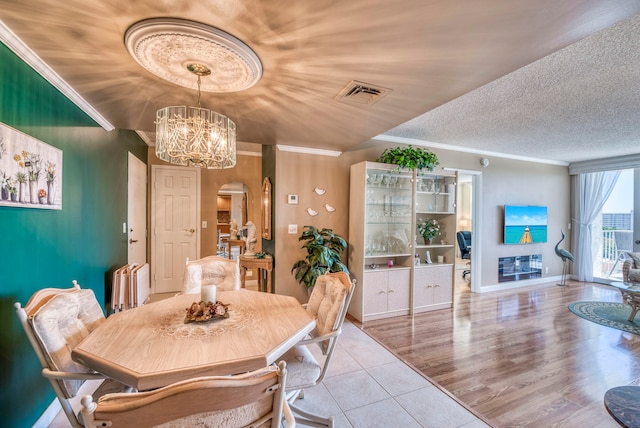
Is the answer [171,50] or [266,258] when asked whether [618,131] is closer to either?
[266,258]

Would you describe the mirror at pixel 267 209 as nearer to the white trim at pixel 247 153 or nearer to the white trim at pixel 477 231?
the white trim at pixel 247 153

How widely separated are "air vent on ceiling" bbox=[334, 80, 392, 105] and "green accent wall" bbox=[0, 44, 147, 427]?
75.4 inches

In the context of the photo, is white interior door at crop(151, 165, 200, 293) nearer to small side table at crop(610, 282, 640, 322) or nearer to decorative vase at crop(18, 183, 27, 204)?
decorative vase at crop(18, 183, 27, 204)

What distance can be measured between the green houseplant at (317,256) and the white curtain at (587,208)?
566 centimetres

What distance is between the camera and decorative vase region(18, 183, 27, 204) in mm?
1491

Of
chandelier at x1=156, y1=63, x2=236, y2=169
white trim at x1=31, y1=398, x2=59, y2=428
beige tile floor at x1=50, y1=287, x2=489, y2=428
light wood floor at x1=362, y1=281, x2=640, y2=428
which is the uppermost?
chandelier at x1=156, y1=63, x2=236, y2=169

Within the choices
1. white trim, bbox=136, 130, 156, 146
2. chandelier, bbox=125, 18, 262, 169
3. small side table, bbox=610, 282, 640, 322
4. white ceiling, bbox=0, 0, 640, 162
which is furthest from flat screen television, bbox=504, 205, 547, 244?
white trim, bbox=136, 130, 156, 146

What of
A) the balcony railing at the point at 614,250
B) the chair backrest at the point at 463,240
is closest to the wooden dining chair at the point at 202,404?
the chair backrest at the point at 463,240

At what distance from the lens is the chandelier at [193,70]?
4.36 feet

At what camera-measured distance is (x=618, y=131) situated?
12.3ft

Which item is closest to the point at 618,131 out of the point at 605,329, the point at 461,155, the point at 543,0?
the point at 461,155

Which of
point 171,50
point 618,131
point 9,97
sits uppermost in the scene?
point 618,131

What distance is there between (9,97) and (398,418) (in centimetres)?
300

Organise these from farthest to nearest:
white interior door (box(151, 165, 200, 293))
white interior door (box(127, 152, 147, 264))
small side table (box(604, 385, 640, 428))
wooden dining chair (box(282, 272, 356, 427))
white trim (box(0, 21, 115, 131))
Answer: white interior door (box(151, 165, 200, 293)), white interior door (box(127, 152, 147, 264)), wooden dining chair (box(282, 272, 356, 427)), white trim (box(0, 21, 115, 131)), small side table (box(604, 385, 640, 428))
